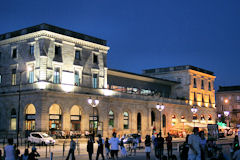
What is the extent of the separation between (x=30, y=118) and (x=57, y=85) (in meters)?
5.43

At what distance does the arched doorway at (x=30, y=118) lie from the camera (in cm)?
4584

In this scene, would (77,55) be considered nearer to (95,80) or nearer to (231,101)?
(95,80)

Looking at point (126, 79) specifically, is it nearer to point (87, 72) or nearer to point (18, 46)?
point (87, 72)

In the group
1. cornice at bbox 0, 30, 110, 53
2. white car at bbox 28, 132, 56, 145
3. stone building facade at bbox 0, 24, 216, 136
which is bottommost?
white car at bbox 28, 132, 56, 145

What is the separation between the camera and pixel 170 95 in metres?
78.8

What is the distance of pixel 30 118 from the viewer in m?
46.2

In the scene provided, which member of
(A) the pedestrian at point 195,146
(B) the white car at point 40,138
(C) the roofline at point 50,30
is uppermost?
(C) the roofline at point 50,30

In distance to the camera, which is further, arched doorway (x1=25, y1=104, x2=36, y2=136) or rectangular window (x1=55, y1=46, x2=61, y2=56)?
rectangular window (x1=55, y1=46, x2=61, y2=56)

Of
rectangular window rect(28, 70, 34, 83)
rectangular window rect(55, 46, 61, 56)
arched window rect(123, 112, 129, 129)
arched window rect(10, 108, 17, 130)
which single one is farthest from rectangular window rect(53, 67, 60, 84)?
arched window rect(123, 112, 129, 129)

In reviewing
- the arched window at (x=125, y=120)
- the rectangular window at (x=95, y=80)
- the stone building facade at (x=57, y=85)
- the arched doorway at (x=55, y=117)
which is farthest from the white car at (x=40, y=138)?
the arched window at (x=125, y=120)

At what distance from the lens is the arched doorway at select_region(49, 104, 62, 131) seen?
46438 millimetres

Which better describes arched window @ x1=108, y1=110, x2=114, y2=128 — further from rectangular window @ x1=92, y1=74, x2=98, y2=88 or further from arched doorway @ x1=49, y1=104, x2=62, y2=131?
arched doorway @ x1=49, y1=104, x2=62, y2=131

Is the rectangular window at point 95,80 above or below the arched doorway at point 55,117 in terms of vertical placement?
above

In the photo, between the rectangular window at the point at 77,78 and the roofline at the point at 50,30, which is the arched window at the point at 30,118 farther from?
the roofline at the point at 50,30
